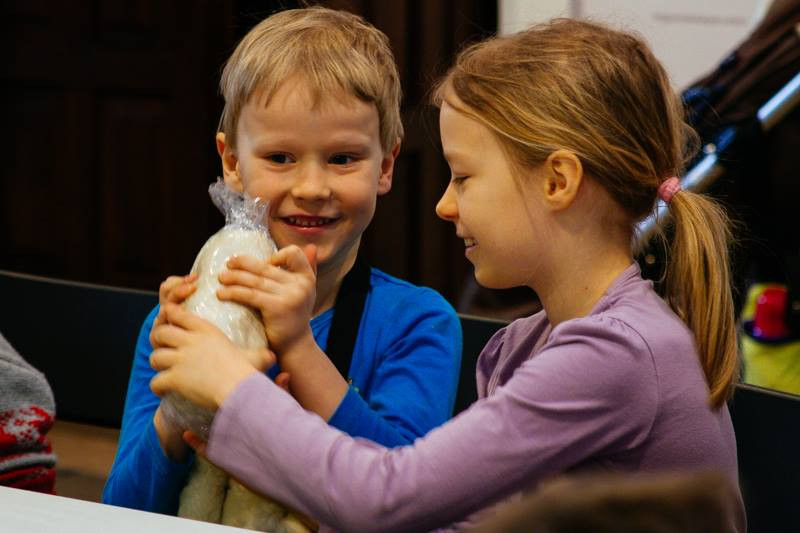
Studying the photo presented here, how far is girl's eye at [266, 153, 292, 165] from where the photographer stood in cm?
151

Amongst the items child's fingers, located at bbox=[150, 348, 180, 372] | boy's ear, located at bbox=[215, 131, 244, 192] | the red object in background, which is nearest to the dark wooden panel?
the red object in background

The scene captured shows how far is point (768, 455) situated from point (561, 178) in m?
0.37

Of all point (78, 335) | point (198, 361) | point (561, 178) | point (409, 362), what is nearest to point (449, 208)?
point (561, 178)

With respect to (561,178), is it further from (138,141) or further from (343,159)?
(138,141)

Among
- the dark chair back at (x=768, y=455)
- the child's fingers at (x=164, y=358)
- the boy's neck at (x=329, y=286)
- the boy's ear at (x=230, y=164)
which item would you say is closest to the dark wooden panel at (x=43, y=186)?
the boy's ear at (x=230, y=164)

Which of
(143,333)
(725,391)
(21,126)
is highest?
(725,391)

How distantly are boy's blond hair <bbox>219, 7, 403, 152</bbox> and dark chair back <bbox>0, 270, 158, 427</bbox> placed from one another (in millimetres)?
384

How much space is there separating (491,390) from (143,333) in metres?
0.46

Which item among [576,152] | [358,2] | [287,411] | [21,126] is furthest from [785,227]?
[21,126]

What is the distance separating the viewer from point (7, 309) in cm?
194

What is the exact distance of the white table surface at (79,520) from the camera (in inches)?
42.2

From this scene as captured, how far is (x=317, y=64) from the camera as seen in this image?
4.90ft

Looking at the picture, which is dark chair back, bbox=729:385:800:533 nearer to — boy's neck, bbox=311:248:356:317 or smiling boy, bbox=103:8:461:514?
smiling boy, bbox=103:8:461:514

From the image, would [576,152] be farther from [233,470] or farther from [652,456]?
[233,470]
